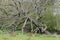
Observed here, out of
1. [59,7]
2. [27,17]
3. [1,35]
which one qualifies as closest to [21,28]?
[27,17]

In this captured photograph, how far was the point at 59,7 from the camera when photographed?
8281mm

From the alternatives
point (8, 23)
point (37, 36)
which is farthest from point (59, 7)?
point (8, 23)

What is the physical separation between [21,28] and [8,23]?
2.02 feet

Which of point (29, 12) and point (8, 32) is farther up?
point (29, 12)

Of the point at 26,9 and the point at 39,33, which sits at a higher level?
the point at 26,9

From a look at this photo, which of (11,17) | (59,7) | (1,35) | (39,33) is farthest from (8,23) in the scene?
(59,7)

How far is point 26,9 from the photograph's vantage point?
8.20m

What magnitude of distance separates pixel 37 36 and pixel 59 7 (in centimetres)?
172

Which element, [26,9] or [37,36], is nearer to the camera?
[37,36]

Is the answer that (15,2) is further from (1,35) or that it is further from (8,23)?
(1,35)

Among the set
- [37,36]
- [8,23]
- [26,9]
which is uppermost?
[26,9]

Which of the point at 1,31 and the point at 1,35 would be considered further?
the point at 1,31

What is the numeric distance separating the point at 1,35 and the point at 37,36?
1.45 metres

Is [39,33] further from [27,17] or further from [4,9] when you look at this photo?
[4,9]
